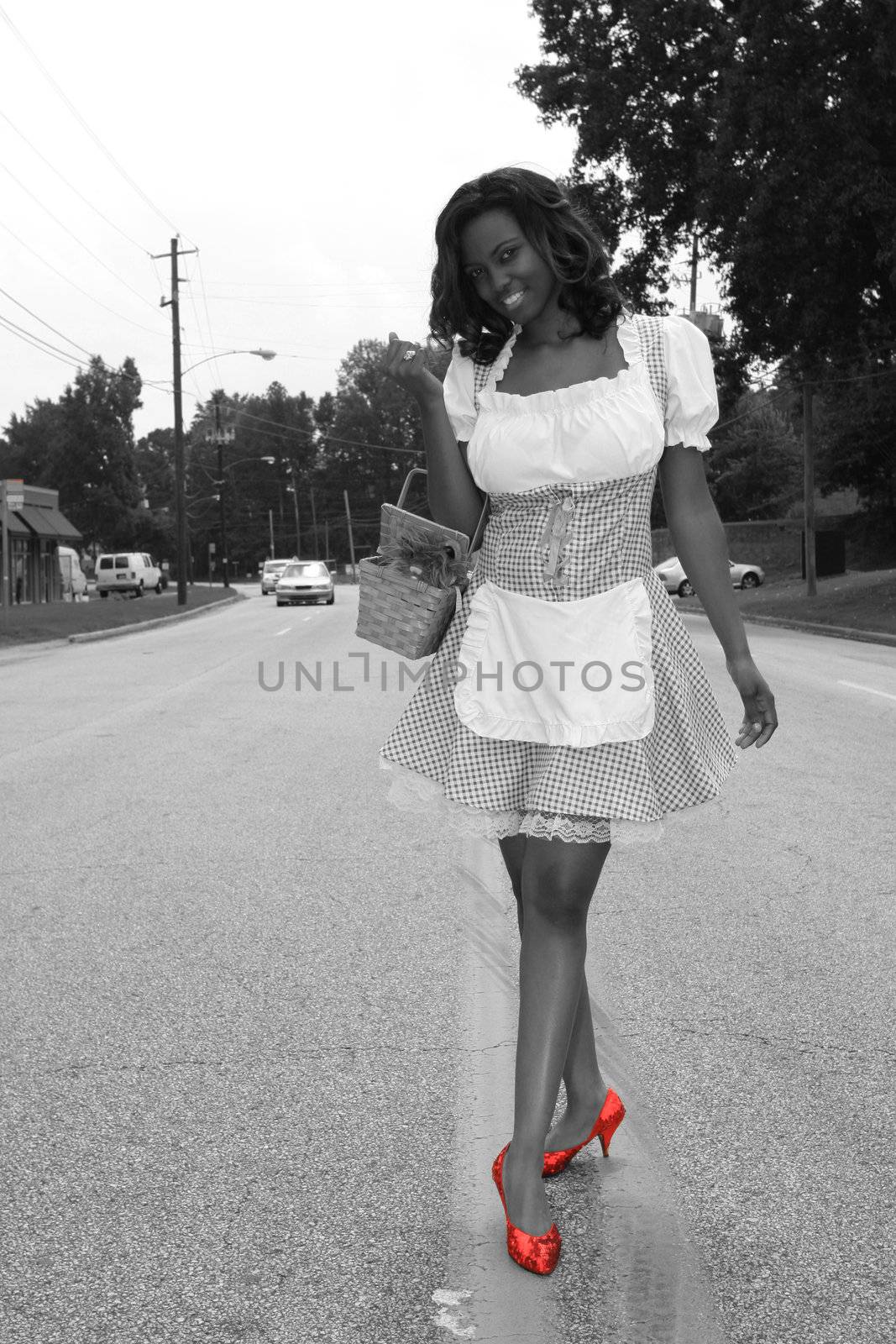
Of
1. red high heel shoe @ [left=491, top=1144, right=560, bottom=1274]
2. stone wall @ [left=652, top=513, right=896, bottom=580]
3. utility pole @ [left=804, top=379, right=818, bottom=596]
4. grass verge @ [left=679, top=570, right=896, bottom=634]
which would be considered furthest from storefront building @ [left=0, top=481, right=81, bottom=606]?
red high heel shoe @ [left=491, top=1144, right=560, bottom=1274]

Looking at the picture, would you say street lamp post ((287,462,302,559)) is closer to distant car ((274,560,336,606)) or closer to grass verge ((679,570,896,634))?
distant car ((274,560,336,606))

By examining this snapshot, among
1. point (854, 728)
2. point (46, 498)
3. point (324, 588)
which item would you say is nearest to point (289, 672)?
point (854, 728)

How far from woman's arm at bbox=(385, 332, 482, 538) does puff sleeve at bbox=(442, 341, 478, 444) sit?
0.8 inches

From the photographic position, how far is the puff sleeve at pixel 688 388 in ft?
9.46

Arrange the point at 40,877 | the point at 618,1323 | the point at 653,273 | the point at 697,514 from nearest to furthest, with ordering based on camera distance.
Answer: the point at 618,1323
the point at 697,514
the point at 40,877
the point at 653,273

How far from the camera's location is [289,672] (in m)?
17.0

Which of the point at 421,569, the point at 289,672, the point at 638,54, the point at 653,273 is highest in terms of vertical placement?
the point at 638,54

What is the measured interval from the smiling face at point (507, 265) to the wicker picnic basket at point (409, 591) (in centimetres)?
42

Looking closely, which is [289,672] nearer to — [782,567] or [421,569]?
[421,569]

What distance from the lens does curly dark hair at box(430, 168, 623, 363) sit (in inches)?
111

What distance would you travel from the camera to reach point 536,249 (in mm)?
2830

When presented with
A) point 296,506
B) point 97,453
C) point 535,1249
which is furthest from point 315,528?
point 535,1249

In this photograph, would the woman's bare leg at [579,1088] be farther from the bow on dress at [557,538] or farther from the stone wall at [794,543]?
the stone wall at [794,543]

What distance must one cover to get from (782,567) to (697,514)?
45.9 meters
